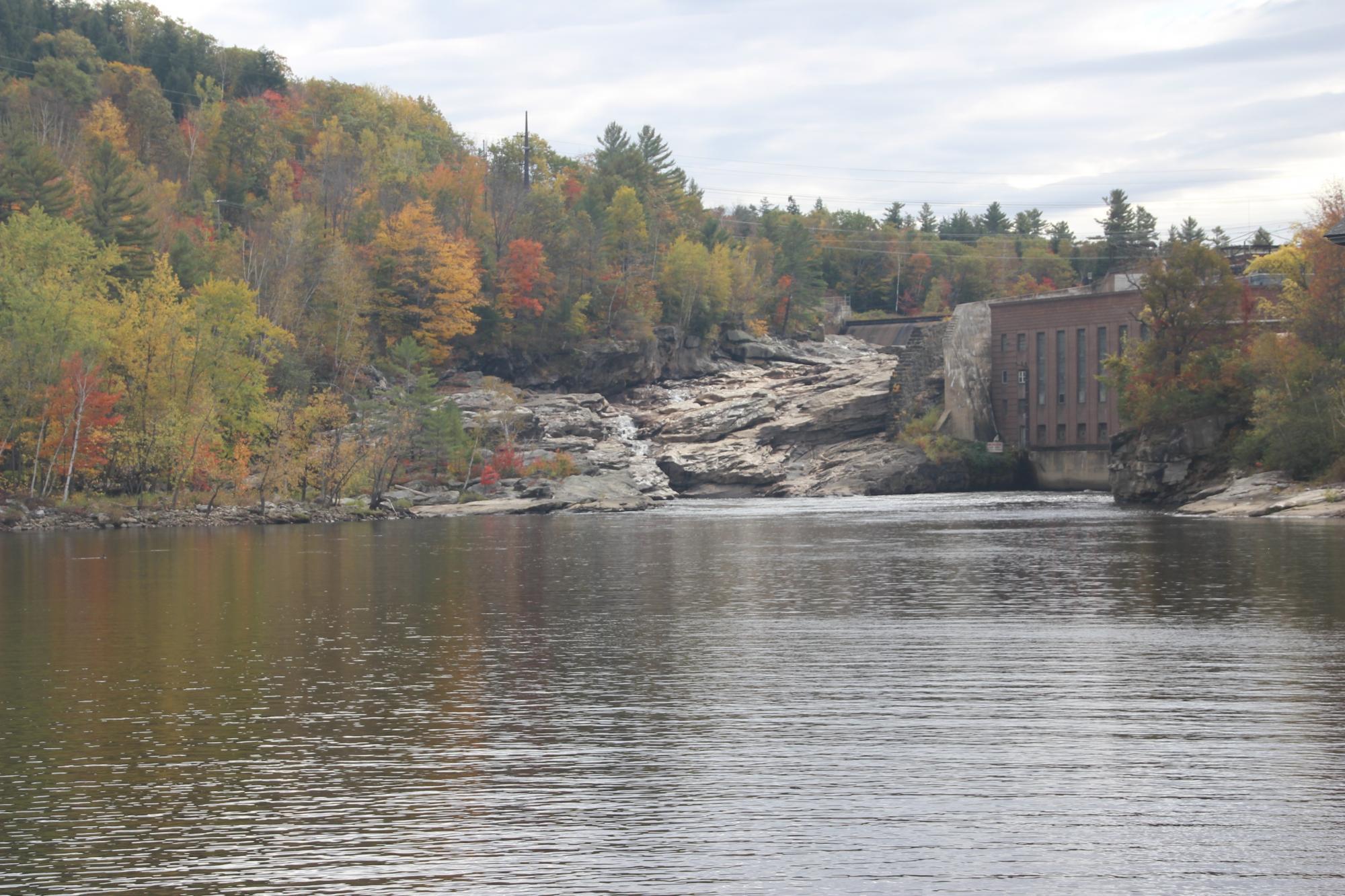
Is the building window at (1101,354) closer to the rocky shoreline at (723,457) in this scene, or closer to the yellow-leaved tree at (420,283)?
the rocky shoreline at (723,457)

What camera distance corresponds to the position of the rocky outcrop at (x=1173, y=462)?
7531 centimetres

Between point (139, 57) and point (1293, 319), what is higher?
point (139, 57)

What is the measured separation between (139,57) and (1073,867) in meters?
161

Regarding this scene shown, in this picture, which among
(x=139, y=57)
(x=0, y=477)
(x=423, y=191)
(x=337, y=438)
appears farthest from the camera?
(x=139, y=57)

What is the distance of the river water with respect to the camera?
11812mm

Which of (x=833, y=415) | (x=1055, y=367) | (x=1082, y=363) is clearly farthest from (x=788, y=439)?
(x=1082, y=363)

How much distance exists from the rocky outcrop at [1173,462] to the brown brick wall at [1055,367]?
19.3m

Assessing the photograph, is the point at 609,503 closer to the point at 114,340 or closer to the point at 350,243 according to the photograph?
the point at 114,340

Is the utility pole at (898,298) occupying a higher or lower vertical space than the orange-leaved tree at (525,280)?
higher

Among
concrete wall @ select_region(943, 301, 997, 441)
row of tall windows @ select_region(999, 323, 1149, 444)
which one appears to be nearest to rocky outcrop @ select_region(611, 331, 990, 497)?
concrete wall @ select_region(943, 301, 997, 441)

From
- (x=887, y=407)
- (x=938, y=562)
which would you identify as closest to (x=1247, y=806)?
(x=938, y=562)

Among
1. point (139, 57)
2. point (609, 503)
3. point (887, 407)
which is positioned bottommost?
point (609, 503)

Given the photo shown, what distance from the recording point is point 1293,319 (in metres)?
71.7

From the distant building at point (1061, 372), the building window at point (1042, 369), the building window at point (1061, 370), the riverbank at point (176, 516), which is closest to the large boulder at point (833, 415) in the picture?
the distant building at point (1061, 372)
